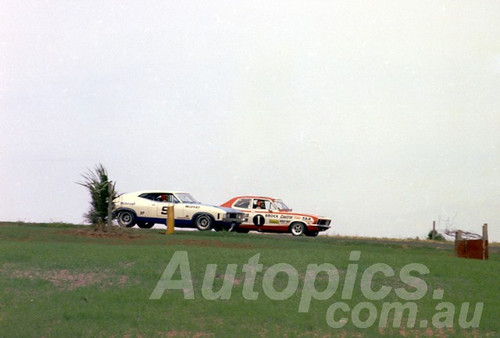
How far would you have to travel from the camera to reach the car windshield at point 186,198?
1288 inches

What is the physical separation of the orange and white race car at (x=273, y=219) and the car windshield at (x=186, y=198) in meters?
1.89

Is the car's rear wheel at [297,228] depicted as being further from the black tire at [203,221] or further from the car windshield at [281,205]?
the black tire at [203,221]

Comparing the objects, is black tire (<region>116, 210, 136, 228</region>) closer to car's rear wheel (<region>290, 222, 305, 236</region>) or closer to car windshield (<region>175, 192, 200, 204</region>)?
car windshield (<region>175, 192, 200, 204</region>)

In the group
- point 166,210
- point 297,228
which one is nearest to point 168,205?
point 166,210

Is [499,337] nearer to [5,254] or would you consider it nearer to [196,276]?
[196,276]

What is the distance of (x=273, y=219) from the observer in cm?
3391

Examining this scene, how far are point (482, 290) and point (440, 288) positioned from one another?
38.1 inches

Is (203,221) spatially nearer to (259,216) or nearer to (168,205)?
(168,205)

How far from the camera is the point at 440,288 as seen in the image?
16234 mm

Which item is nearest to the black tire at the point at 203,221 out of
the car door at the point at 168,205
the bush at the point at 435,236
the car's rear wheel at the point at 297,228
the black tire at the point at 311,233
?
the car door at the point at 168,205

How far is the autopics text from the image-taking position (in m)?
13.9

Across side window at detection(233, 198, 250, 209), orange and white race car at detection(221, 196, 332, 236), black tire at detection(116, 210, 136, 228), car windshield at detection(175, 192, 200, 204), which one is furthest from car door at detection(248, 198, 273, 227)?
black tire at detection(116, 210, 136, 228)

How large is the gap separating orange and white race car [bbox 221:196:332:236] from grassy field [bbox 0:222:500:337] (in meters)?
13.3

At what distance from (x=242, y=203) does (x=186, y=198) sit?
2767mm
